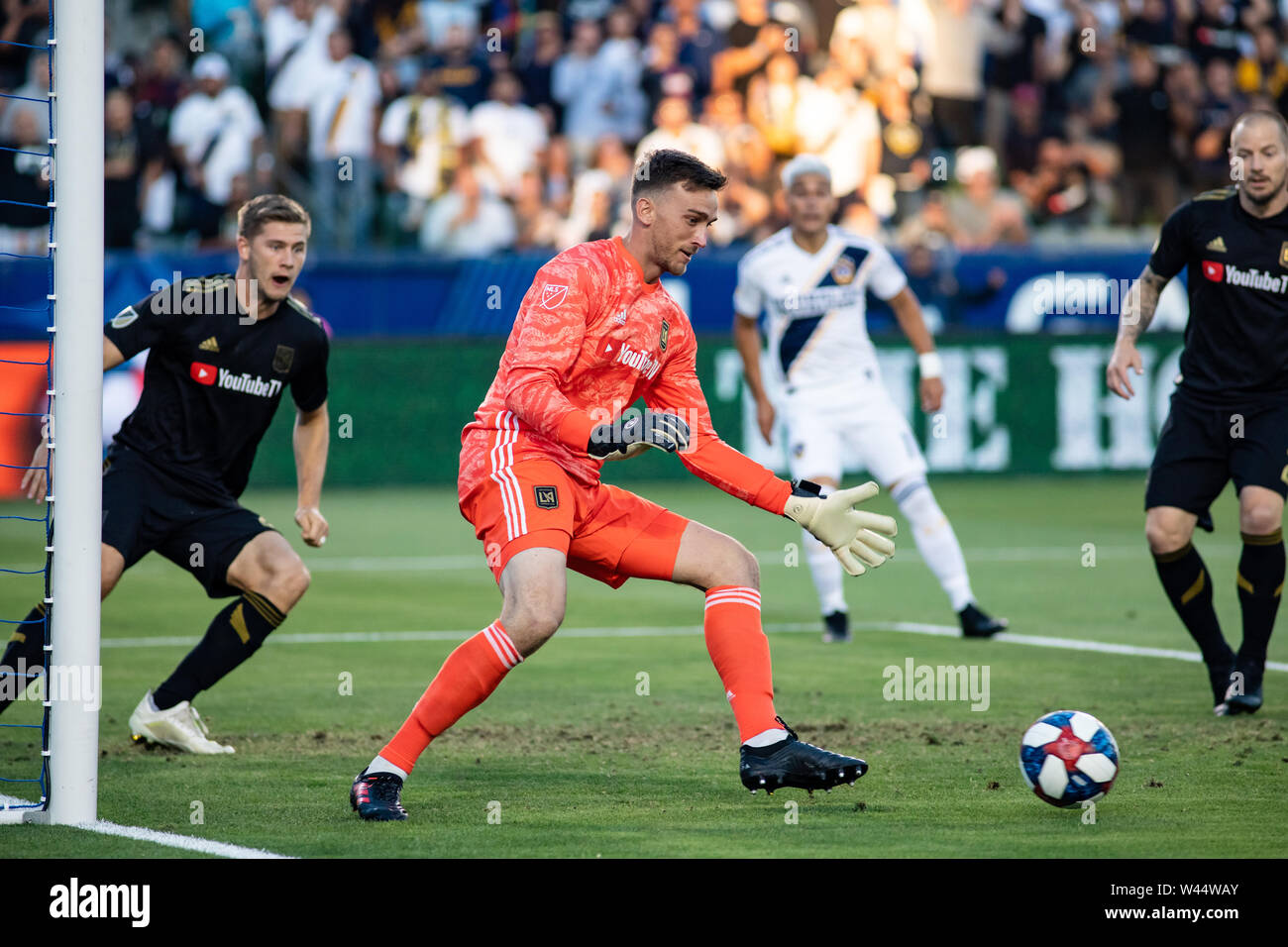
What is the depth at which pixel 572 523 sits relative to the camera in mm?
5938

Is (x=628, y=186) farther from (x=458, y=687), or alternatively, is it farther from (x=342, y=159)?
(x=458, y=687)

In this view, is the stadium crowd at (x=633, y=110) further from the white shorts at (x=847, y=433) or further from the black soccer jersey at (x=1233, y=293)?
the black soccer jersey at (x=1233, y=293)

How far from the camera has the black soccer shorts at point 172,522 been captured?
7.12m

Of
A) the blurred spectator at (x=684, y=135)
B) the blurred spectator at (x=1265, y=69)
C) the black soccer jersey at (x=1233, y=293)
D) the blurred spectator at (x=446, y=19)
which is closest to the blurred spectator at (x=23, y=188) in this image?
the blurred spectator at (x=446, y=19)

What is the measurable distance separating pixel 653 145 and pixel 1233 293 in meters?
10.4

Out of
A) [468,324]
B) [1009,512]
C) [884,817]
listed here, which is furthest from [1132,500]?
[884,817]

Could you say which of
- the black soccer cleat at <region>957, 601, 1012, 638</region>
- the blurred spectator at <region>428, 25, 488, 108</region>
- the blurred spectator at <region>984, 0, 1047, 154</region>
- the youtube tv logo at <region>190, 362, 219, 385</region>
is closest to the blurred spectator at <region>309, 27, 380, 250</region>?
the blurred spectator at <region>428, 25, 488, 108</region>

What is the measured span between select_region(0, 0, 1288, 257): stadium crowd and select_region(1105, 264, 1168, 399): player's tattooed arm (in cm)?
1091

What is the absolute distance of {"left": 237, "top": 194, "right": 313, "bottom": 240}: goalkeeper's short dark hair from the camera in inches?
275

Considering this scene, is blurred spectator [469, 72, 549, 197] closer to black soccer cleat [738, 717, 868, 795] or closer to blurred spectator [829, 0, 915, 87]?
blurred spectator [829, 0, 915, 87]

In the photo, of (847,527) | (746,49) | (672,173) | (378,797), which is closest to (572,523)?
(847,527)

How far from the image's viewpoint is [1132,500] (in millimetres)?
18656

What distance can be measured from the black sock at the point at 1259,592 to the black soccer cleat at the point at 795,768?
2.93 metres

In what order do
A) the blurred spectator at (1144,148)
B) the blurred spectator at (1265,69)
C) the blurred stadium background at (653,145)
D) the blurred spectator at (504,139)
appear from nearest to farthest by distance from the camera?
the blurred stadium background at (653,145)
the blurred spectator at (504,139)
the blurred spectator at (1144,148)
the blurred spectator at (1265,69)
